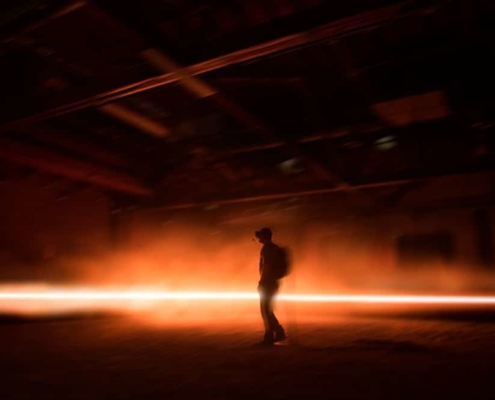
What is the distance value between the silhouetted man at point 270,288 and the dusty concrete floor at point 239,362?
0.36 metres

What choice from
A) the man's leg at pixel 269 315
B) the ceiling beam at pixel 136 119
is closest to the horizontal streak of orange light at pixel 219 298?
the ceiling beam at pixel 136 119

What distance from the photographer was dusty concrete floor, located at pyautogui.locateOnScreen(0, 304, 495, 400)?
4.41 m

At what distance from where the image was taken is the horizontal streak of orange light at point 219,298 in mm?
9891

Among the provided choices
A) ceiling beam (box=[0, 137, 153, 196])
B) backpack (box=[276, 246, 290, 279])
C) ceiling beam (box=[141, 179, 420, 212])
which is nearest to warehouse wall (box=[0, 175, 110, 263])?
ceiling beam (box=[0, 137, 153, 196])

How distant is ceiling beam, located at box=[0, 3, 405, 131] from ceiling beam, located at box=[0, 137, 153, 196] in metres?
1.65

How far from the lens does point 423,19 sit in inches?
218

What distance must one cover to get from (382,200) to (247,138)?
5024 millimetres

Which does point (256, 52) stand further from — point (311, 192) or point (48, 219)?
point (48, 219)

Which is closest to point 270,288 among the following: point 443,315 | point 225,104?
point 225,104

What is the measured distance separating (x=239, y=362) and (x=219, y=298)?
8.67 metres

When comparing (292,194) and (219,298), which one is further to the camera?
(219,298)

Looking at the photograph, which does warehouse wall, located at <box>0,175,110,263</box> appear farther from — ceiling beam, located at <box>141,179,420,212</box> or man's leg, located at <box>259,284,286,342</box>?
man's leg, located at <box>259,284,286,342</box>

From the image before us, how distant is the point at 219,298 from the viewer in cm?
1426

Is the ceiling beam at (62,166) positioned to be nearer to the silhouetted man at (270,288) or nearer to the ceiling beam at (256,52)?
the ceiling beam at (256,52)
